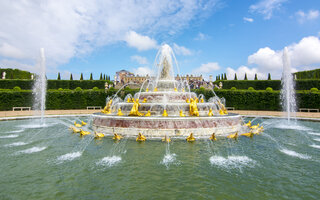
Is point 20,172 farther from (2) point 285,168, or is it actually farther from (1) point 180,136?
(2) point 285,168

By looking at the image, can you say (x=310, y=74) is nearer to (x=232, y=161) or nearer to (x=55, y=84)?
(x=232, y=161)

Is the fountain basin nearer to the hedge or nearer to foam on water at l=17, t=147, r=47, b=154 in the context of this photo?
foam on water at l=17, t=147, r=47, b=154

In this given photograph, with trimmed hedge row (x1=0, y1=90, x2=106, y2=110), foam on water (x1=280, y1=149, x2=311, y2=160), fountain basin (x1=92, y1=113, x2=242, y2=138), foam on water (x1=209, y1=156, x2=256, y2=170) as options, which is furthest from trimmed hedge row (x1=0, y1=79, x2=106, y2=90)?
foam on water (x1=280, y1=149, x2=311, y2=160)

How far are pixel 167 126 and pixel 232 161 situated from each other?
15.4ft

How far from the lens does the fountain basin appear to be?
11.9 m

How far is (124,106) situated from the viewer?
16562 mm

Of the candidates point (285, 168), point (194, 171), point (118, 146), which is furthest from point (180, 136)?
point (285, 168)

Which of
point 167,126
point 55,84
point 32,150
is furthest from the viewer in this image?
point 55,84

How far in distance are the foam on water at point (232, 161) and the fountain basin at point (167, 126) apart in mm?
3646

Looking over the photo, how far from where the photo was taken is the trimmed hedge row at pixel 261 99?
2986cm

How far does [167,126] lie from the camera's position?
11906mm

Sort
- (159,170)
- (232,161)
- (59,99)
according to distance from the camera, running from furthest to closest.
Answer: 1. (59,99)
2. (232,161)
3. (159,170)

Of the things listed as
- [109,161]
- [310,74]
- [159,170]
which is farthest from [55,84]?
[310,74]

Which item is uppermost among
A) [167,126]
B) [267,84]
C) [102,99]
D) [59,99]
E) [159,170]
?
[267,84]
